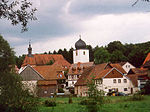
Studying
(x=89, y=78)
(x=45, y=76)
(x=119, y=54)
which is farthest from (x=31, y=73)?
(x=119, y=54)

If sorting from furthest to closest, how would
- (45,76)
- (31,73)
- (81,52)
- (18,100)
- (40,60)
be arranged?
(81,52) → (40,60) → (31,73) → (45,76) → (18,100)

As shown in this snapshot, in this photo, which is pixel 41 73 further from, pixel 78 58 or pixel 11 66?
pixel 78 58

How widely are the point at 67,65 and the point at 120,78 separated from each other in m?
57.2

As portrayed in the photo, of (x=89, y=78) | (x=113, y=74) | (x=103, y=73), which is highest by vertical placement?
(x=103, y=73)

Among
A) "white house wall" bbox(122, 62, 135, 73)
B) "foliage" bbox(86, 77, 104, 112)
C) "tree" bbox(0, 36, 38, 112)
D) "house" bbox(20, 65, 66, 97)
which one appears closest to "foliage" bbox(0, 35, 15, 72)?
"house" bbox(20, 65, 66, 97)

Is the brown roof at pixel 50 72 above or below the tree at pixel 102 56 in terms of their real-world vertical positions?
below

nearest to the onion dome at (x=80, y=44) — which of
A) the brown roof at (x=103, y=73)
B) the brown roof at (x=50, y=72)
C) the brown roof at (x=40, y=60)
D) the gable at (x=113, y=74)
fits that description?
the brown roof at (x=40, y=60)

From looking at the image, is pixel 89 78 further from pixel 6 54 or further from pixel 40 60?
pixel 40 60

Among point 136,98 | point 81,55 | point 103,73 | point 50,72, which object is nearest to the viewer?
point 136,98

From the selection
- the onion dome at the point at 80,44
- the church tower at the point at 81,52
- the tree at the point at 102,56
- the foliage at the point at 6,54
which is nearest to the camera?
the foliage at the point at 6,54

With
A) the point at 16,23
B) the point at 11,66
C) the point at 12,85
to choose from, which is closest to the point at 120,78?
the point at 11,66

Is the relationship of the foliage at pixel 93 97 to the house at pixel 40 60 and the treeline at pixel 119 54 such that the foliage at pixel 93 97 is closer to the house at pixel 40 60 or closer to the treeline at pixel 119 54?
the treeline at pixel 119 54

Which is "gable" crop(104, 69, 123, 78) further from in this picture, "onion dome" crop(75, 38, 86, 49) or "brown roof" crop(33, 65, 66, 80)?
"onion dome" crop(75, 38, 86, 49)

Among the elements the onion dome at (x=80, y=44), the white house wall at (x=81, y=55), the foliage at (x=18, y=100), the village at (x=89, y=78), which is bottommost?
the foliage at (x=18, y=100)
